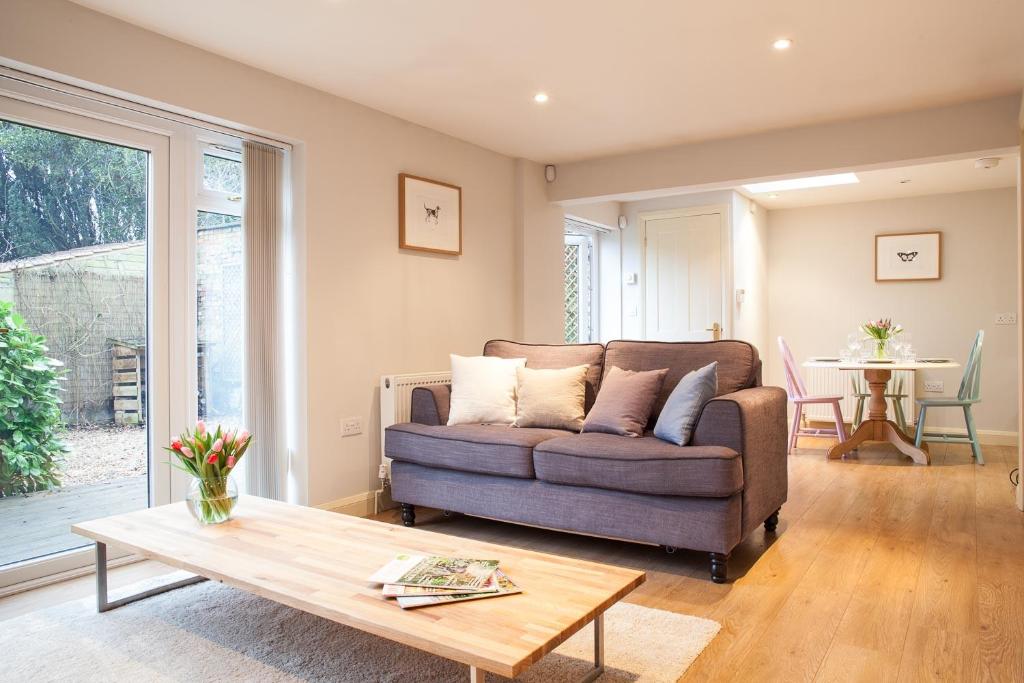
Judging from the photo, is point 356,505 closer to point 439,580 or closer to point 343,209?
point 343,209

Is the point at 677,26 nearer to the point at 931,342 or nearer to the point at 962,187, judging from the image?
the point at 962,187

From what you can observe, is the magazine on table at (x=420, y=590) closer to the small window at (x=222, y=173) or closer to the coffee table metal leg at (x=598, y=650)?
the coffee table metal leg at (x=598, y=650)

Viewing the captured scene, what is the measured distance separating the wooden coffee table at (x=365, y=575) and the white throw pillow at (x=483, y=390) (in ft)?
4.26

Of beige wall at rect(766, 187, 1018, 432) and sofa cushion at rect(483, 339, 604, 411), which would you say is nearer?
sofa cushion at rect(483, 339, 604, 411)

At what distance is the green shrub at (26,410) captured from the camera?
270 cm

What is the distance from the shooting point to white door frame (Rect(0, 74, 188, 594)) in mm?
2975

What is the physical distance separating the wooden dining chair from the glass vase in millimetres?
5344

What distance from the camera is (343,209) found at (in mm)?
3883

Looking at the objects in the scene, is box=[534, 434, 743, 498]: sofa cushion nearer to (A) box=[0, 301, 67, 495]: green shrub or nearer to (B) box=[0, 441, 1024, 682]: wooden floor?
(B) box=[0, 441, 1024, 682]: wooden floor

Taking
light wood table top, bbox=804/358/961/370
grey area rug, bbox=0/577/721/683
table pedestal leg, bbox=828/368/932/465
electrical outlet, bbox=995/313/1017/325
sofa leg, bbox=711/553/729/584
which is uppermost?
electrical outlet, bbox=995/313/1017/325

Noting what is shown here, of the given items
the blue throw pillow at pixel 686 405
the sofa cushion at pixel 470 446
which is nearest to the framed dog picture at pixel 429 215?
the sofa cushion at pixel 470 446

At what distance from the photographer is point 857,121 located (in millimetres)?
4285

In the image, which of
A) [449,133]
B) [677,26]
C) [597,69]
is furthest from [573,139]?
[677,26]

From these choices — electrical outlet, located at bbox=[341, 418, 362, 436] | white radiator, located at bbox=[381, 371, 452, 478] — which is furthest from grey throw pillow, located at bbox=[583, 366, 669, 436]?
electrical outlet, located at bbox=[341, 418, 362, 436]
